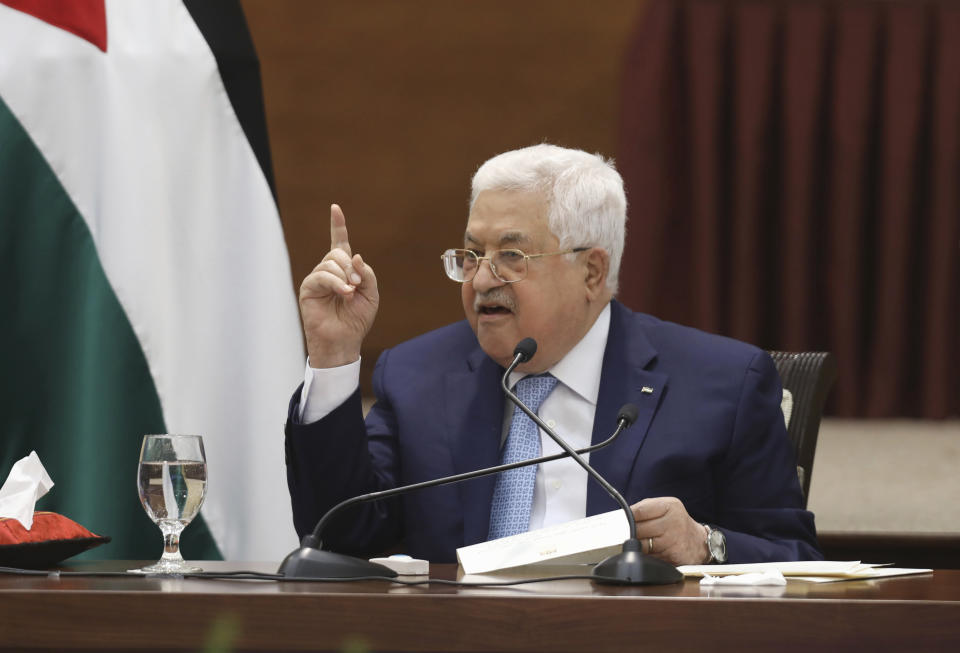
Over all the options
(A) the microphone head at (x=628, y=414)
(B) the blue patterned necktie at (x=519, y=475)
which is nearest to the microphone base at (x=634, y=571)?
(A) the microphone head at (x=628, y=414)

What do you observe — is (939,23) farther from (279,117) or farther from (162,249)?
(162,249)

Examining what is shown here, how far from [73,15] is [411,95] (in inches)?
80.9

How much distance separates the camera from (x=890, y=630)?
1095 millimetres

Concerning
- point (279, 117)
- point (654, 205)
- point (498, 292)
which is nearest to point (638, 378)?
point (498, 292)

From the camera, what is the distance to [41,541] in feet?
4.75

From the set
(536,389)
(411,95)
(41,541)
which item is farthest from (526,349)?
(411,95)

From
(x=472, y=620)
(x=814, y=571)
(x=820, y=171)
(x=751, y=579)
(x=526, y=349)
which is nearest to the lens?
(x=472, y=620)

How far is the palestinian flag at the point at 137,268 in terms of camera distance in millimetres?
2078

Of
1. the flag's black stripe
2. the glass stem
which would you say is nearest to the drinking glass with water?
the glass stem

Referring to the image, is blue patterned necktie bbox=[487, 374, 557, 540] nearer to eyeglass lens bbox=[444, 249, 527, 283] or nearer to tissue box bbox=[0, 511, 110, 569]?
eyeglass lens bbox=[444, 249, 527, 283]

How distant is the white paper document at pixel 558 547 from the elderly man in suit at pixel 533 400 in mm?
400

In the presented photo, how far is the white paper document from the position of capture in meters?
1.40

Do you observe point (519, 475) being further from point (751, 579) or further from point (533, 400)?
point (751, 579)

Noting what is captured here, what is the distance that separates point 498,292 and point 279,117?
2323 millimetres
